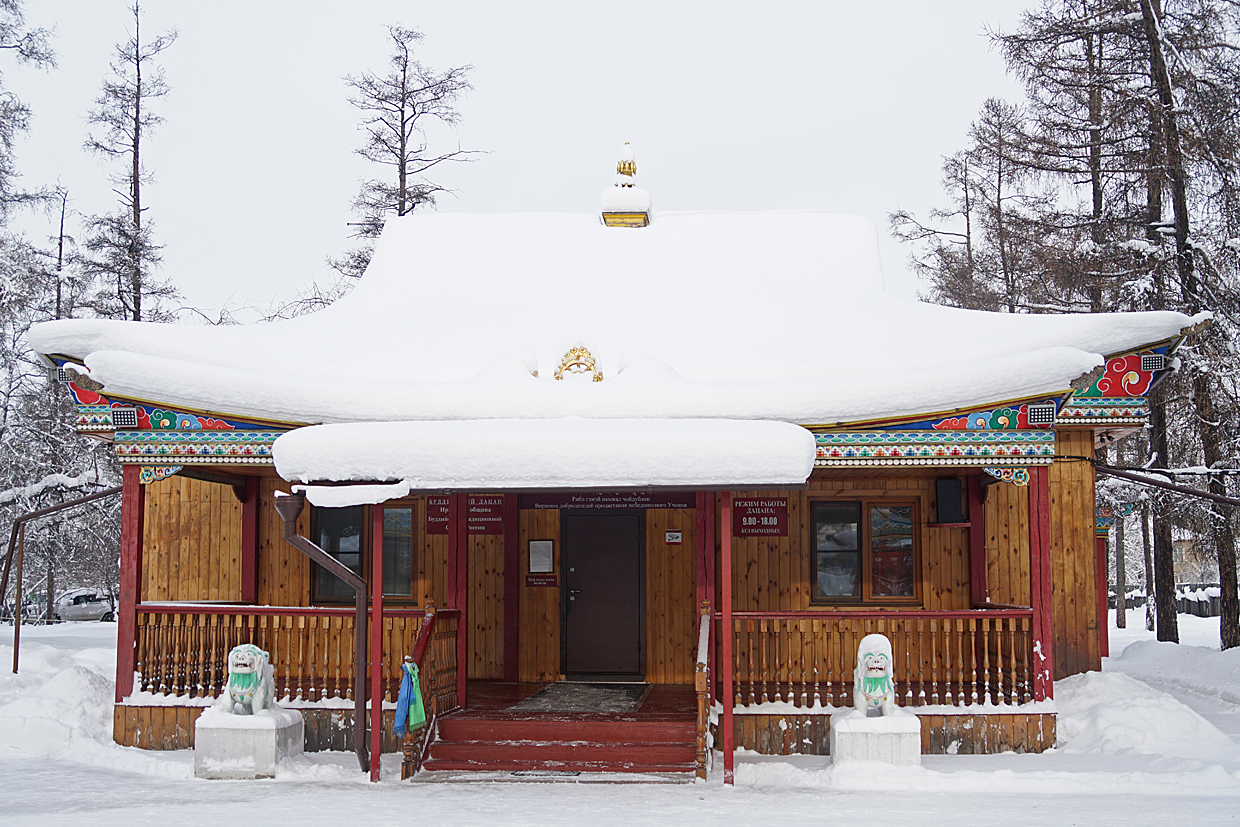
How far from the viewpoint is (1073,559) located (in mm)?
11859

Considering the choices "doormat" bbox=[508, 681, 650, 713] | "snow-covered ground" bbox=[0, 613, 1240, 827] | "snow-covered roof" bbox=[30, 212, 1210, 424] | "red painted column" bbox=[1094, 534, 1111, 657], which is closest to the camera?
"snow-covered ground" bbox=[0, 613, 1240, 827]

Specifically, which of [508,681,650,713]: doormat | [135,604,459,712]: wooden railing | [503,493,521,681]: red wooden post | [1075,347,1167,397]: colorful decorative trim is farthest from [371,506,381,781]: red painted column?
[1075,347,1167,397]: colorful decorative trim

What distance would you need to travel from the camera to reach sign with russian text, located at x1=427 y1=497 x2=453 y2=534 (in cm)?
1145

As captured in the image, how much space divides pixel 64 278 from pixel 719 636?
17.2 meters

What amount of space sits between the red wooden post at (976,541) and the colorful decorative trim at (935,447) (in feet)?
6.90

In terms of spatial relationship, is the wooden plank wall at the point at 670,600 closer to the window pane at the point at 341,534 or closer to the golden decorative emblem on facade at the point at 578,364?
the golden decorative emblem on facade at the point at 578,364

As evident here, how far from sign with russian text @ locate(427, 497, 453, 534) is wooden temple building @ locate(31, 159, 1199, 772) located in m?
0.03

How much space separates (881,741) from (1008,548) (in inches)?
162

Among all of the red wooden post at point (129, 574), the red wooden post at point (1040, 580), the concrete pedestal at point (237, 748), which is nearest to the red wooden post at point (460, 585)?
the concrete pedestal at point (237, 748)

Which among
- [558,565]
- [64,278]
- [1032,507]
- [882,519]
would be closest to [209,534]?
[558,565]

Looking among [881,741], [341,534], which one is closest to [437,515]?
[341,534]

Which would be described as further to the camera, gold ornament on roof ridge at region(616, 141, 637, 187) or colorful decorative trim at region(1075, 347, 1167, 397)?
gold ornament on roof ridge at region(616, 141, 637, 187)

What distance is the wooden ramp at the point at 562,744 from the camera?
8828mm

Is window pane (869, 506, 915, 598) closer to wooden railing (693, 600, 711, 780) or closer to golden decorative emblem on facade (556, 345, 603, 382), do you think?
wooden railing (693, 600, 711, 780)
